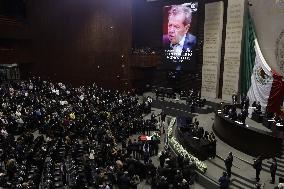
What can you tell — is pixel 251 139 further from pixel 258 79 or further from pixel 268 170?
pixel 258 79

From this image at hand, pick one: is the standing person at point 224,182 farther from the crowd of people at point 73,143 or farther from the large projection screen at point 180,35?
the large projection screen at point 180,35

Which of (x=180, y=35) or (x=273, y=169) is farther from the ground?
(x=180, y=35)

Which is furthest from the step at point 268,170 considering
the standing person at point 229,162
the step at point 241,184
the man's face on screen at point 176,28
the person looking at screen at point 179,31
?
the man's face on screen at point 176,28

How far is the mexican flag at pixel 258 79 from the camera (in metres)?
20.9

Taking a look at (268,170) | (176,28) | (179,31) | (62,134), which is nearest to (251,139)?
(268,170)

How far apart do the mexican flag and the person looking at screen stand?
21.5 ft

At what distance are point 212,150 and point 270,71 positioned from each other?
8166 millimetres

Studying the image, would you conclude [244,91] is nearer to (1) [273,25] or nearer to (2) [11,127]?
(1) [273,25]

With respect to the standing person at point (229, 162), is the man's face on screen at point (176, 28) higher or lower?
higher

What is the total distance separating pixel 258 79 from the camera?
75.6 ft

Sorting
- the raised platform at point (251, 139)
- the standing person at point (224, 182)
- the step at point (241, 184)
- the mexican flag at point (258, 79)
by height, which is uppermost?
the mexican flag at point (258, 79)

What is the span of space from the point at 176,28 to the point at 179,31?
44 centimetres

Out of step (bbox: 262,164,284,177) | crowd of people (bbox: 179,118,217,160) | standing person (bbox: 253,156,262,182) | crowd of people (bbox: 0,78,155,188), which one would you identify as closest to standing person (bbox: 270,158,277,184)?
standing person (bbox: 253,156,262,182)

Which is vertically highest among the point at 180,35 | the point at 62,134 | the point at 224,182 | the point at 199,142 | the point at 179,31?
the point at 179,31
